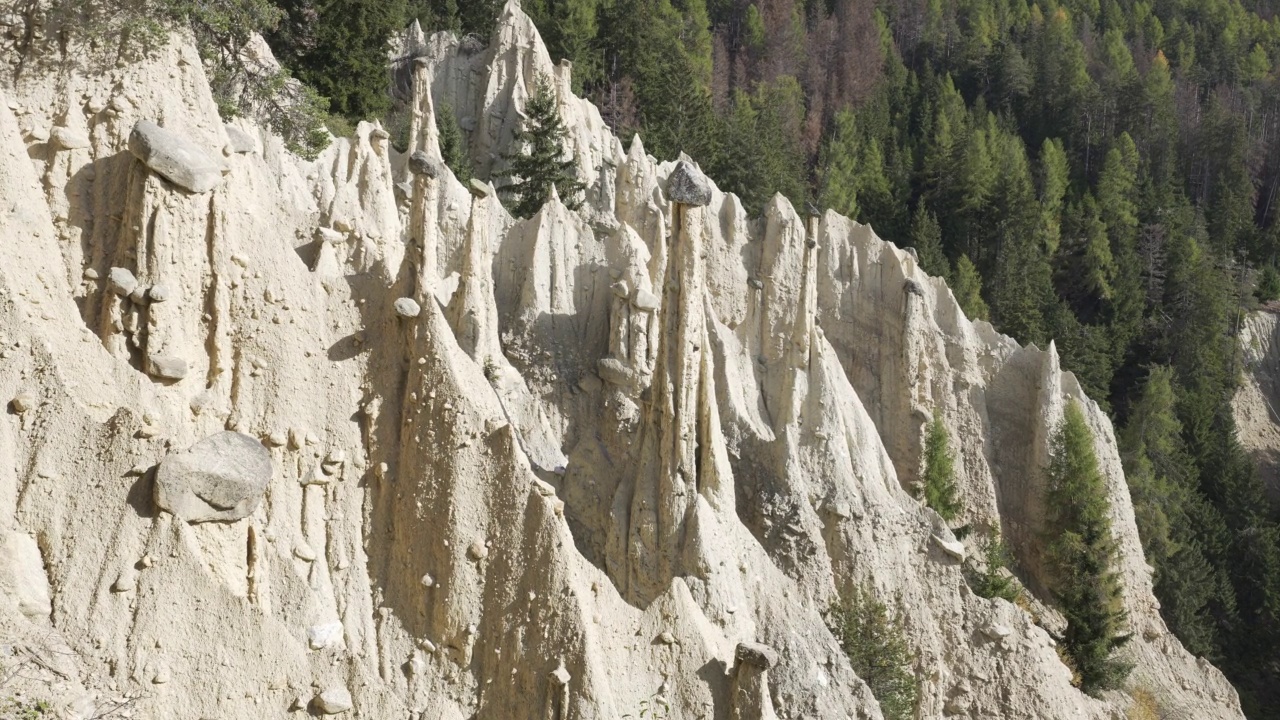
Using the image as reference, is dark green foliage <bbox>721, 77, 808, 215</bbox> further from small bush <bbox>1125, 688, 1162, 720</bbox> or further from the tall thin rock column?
the tall thin rock column

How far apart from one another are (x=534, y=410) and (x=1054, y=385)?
1895 cm

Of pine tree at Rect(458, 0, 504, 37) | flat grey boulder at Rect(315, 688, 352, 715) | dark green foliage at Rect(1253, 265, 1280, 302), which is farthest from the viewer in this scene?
dark green foliage at Rect(1253, 265, 1280, 302)

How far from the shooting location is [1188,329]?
162ft

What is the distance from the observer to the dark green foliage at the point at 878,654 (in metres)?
20.1

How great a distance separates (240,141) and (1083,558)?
941 inches

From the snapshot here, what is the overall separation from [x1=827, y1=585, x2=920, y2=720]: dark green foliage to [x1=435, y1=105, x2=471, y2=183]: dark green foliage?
15.6 metres

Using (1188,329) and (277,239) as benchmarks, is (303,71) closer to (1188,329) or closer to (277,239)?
(277,239)

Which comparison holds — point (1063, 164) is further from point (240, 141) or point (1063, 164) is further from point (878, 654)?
point (240, 141)

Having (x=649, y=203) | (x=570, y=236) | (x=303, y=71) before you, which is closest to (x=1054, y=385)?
(x=649, y=203)

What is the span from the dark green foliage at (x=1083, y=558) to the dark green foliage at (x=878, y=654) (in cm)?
788

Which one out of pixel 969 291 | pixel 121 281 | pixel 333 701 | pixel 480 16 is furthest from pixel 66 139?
pixel 969 291

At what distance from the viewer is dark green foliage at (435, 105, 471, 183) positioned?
3072 cm

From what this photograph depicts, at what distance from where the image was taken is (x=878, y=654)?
798 inches

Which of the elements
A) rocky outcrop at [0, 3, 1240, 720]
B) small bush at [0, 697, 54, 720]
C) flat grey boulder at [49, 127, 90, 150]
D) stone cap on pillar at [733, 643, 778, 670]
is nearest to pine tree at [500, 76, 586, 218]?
rocky outcrop at [0, 3, 1240, 720]
